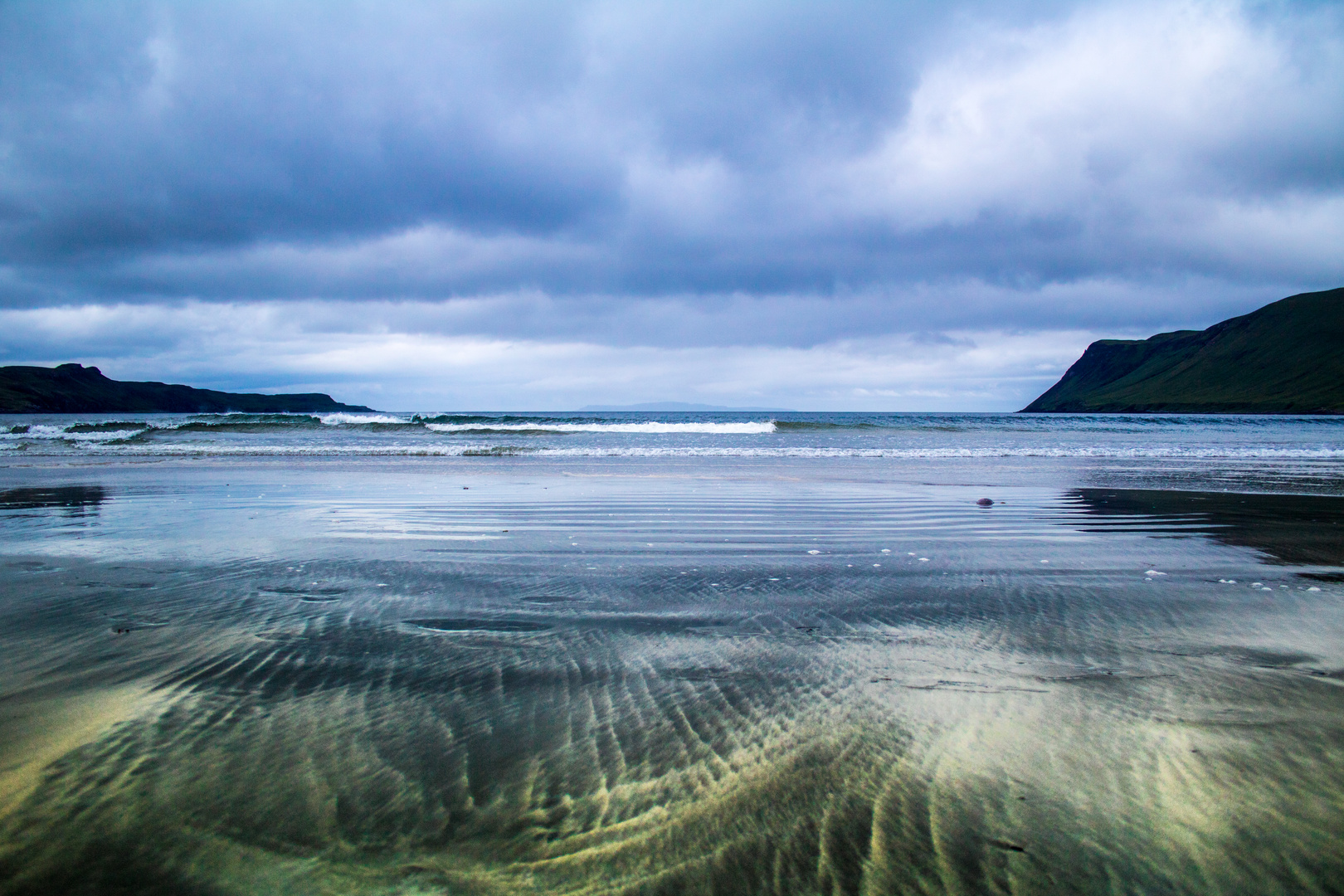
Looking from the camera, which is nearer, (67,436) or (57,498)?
(57,498)

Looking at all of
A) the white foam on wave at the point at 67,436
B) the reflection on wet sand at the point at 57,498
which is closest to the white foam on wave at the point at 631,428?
the white foam on wave at the point at 67,436

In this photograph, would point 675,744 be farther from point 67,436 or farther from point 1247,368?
point 1247,368

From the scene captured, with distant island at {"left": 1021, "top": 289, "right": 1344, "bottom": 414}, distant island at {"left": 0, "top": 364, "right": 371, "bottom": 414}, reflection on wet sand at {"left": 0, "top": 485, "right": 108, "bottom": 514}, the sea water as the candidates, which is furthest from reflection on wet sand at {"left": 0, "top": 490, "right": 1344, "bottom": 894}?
distant island at {"left": 1021, "top": 289, "right": 1344, "bottom": 414}

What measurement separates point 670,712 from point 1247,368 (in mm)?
209363

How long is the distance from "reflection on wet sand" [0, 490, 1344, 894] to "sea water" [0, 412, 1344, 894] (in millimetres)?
15

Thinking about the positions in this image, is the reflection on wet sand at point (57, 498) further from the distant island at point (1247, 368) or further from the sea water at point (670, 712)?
the distant island at point (1247, 368)

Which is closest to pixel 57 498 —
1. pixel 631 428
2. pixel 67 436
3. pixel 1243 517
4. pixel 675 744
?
pixel 675 744

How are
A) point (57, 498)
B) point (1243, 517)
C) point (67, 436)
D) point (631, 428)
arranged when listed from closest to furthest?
point (1243, 517)
point (57, 498)
point (67, 436)
point (631, 428)

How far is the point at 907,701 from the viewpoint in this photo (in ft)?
8.98

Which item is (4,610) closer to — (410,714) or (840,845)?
(410,714)

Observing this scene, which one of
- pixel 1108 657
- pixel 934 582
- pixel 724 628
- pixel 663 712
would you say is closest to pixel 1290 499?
pixel 934 582

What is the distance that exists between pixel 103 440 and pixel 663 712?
124 feet

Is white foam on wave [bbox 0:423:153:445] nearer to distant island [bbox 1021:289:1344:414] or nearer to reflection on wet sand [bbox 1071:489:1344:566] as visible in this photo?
reflection on wet sand [bbox 1071:489:1344:566]

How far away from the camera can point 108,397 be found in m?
125
